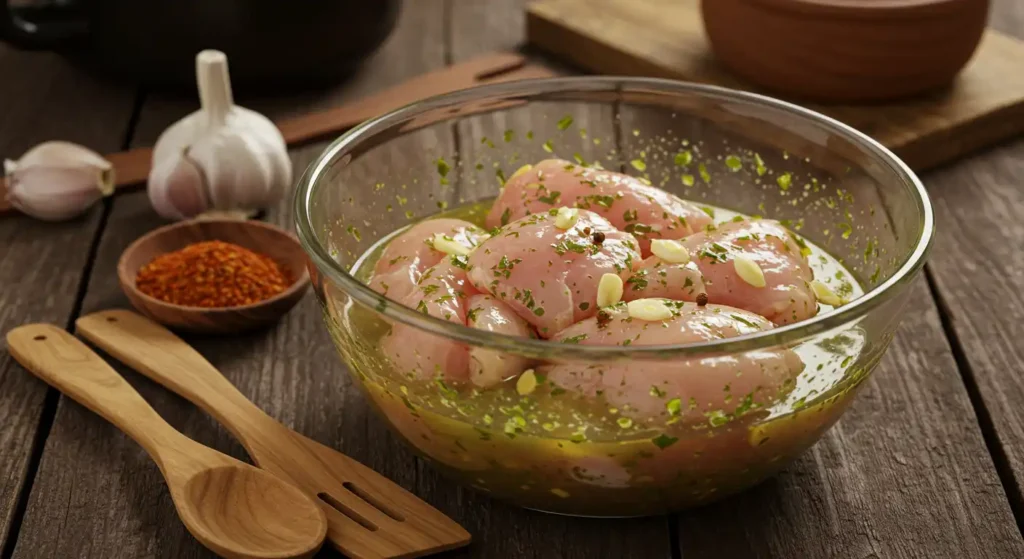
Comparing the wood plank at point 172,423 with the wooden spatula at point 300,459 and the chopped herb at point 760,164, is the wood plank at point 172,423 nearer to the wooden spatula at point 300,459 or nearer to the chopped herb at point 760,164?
the wooden spatula at point 300,459

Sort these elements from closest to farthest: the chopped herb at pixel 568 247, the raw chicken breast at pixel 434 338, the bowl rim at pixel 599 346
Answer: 1. the bowl rim at pixel 599 346
2. the raw chicken breast at pixel 434 338
3. the chopped herb at pixel 568 247

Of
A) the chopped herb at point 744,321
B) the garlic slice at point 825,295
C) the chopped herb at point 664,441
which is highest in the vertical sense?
the chopped herb at point 744,321

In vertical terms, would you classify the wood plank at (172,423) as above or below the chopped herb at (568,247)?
below

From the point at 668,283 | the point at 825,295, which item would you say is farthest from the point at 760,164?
the point at 668,283

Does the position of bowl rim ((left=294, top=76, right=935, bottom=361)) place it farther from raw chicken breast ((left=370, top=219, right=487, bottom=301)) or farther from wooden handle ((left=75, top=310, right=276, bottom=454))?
wooden handle ((left=75, top=310, right=276, bottom=454))

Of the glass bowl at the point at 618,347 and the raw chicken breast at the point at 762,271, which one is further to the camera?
the raw chicken breast at the point at 762,271

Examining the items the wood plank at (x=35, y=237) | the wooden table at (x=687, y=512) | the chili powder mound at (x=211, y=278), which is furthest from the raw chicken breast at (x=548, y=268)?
the wood plank at (x=35, y=237)

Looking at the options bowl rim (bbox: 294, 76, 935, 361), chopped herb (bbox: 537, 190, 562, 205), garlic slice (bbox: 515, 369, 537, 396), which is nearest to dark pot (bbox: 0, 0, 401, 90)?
bowl rim (bbox: 294, 76, 935, 361)
